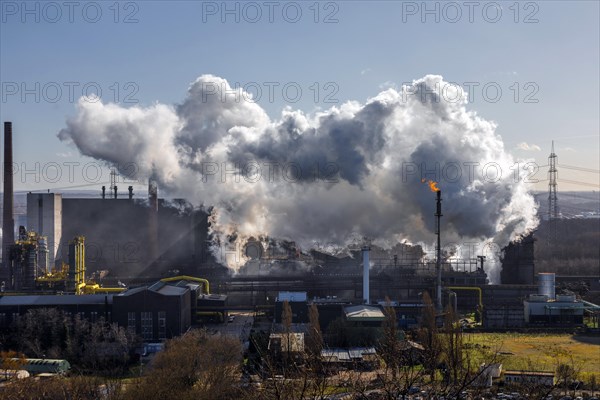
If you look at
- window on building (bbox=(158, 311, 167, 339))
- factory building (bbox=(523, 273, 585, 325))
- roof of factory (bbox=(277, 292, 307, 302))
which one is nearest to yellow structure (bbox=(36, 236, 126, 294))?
window on building (bbox=(158, 311, 167, 339))

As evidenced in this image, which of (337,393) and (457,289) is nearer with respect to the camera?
(337,393)

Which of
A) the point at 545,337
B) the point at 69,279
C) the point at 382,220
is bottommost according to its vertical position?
the point at 545,337

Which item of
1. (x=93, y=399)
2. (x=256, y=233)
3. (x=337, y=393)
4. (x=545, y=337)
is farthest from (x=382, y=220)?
(x=93, y=399)

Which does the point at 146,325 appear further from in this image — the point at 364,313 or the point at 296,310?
the point at 364,313

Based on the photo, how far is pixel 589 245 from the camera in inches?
2539

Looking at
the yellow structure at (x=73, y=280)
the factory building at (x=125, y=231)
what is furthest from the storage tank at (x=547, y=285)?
the yellow structure at (x=73, y=280)

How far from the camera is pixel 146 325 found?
28250mm

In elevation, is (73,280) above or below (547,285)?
above

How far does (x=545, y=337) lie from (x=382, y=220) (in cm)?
1122

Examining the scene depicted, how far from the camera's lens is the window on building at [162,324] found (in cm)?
2817

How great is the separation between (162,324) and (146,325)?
627 mm

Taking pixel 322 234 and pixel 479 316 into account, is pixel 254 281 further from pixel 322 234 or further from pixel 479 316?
pixel 479 316

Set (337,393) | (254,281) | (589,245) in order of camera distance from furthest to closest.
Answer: (589,245) < (254,281) < (337,393)

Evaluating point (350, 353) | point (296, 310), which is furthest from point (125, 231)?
point (350, 353)
